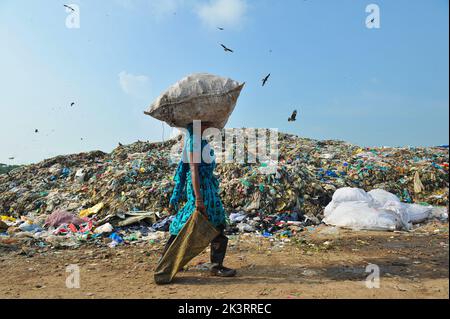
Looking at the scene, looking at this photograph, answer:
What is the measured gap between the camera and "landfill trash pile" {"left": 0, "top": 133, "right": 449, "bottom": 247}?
6316 mm

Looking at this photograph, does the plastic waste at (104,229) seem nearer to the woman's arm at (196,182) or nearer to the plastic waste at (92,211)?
the plastic waste at (92,211)

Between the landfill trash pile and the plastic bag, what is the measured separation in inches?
96.3

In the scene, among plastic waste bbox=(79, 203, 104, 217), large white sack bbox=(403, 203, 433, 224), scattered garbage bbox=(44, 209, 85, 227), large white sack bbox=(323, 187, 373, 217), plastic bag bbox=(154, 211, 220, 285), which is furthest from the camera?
plastic waste bbox=(79, 203, 104, 217)

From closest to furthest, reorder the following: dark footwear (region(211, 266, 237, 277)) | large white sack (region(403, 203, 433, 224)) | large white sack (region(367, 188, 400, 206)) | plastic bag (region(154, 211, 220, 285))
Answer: plastic bag (region(154, 211, 220, 285)) < dark footwear (region(211, 266, 237, 277)) < large white sack (region(403, 203, 433, 224)) < large white sack (region(367, 188, 400, 206))

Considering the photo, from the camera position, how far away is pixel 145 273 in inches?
150

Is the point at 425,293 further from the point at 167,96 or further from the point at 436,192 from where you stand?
the point at 436,192

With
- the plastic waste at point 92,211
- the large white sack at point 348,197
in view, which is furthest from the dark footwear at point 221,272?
the plastic waste at point 92,211

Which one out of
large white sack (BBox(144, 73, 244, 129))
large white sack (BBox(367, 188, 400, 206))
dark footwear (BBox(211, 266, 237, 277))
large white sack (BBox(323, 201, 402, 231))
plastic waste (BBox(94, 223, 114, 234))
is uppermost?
large white sack (BBox(144, 73, 244, 129))

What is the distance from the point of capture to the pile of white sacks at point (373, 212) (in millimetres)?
5523

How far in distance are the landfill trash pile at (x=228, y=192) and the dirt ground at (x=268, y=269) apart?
71 cm

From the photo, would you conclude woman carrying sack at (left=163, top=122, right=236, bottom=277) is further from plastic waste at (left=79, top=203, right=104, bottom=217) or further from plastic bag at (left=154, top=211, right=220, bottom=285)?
plastic waste at (left=79, top=203, right=104, bottom=217)

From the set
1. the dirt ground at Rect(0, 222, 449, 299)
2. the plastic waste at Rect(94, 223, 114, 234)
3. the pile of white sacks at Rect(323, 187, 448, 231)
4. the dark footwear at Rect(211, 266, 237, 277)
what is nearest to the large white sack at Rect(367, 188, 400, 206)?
the pile of white sacks at Rect(323, 187, 448, 231)

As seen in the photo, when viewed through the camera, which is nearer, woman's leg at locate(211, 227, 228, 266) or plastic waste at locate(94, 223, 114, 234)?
woman's leg at locate(211, 227, 228, 266)
